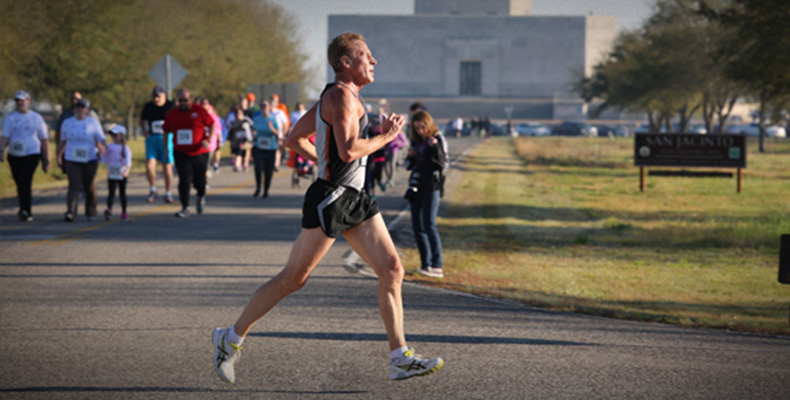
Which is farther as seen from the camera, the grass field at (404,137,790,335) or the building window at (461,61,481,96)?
the building window at (461,61,481,96)

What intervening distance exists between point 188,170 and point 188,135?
586mm

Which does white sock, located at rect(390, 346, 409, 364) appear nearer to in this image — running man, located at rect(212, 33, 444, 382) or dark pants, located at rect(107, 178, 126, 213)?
running man, located at rect(212, 33, 444, 382)

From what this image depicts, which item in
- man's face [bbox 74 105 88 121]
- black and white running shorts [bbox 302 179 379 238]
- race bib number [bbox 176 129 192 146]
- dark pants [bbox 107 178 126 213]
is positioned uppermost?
man's face [bbox 74 105 88 121]

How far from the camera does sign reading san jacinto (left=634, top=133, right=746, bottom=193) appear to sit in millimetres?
22859

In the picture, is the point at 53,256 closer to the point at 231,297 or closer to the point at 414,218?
the point at 231,297

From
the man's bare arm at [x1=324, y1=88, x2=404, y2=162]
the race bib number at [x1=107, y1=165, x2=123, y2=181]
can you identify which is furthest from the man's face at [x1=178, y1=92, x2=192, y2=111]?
the man's bare arm at [x1=324, y1=88, x2=404, y2=162]

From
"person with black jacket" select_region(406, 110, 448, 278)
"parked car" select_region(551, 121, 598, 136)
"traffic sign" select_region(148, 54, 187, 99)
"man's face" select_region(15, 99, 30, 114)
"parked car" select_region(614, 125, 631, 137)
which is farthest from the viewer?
"parked car" select_region(614, 125, 631, 137)

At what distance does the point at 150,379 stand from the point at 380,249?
1565mm

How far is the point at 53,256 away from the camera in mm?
10430

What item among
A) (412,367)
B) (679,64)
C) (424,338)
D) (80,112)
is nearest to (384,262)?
(412,367)

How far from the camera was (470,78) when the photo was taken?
11906cm

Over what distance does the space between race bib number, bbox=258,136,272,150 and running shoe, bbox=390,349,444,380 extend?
12.9 m

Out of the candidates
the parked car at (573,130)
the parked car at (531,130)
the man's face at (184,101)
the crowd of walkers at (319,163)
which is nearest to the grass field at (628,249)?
the crowd of walkers at (319,163)

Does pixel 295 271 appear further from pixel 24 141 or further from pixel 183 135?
pixel 24 141
